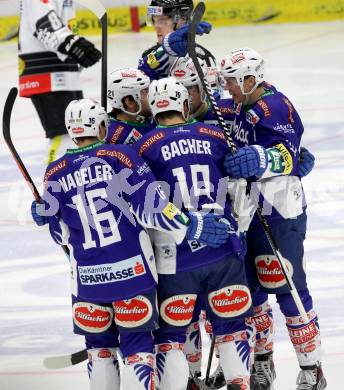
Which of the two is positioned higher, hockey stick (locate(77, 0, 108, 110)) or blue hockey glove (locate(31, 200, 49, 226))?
hockey stick (locate(77, 0, 108, 110))

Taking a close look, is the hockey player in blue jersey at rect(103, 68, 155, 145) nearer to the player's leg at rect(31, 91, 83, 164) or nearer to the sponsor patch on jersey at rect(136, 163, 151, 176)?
the sponsor patch on jersey at rect(136, 163, 151, 176)

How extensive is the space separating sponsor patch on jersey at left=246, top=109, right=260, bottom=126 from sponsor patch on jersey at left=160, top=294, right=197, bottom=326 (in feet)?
2.64

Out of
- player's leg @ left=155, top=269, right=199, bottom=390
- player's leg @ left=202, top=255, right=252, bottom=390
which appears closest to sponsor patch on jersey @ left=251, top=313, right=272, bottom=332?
player's leg @ left=202, top=255, right=252, bottom=390

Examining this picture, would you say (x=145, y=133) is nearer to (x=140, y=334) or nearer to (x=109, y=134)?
(x=109, y=134)

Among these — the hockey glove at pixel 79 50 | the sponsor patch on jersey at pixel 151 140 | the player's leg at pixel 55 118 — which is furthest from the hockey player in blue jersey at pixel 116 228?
the player's leg at pixel 55 118

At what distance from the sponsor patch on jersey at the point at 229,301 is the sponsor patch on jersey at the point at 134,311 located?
297 mm

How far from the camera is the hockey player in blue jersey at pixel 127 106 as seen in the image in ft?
15.5

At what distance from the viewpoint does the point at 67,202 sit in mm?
4359

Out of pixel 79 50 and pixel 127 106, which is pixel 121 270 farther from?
pixel 79 50

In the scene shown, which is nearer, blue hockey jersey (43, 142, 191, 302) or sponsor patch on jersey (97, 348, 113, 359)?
blue hockey jersey (43, 142, 191, 302)

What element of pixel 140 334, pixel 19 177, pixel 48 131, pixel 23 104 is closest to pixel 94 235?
pixel 140 334

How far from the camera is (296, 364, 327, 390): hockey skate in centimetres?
488


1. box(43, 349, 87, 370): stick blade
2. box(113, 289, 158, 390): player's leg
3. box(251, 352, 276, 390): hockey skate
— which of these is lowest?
box(43, 349, 87, 370): stick blade

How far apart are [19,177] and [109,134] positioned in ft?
13.1
